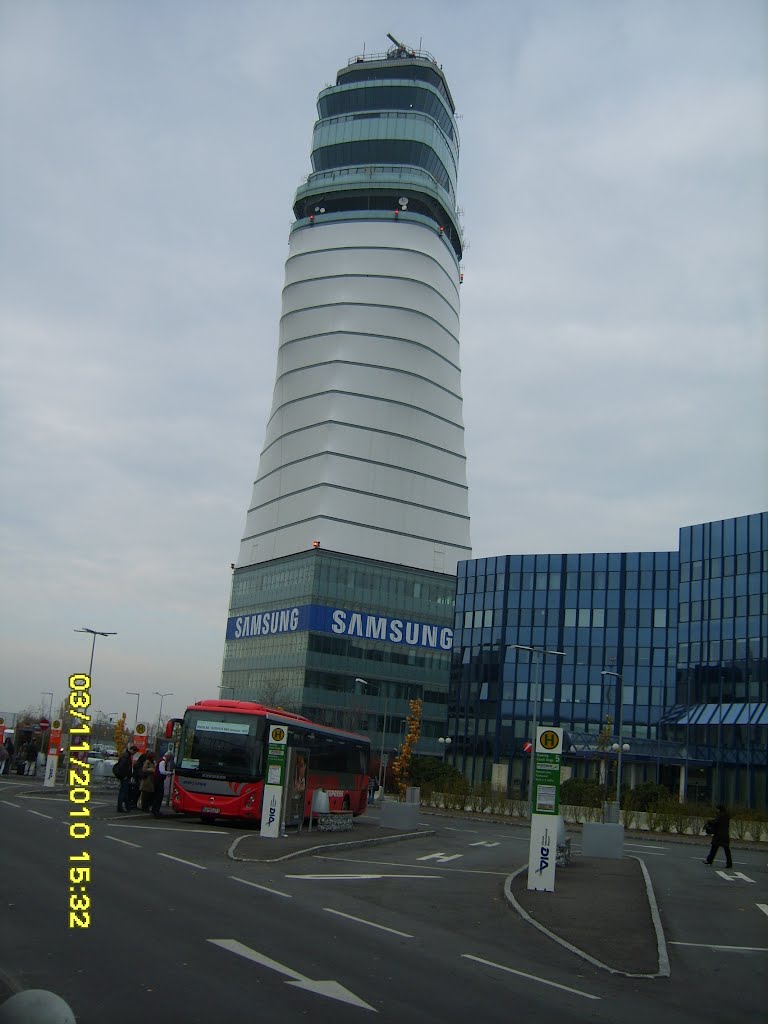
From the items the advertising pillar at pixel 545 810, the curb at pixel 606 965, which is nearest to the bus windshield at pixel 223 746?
the advertising pillar at pixel 545 810

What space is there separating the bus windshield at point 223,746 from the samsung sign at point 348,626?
77302 mm

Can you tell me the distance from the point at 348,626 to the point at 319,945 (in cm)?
9825

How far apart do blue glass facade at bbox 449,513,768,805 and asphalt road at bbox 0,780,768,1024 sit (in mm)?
61280

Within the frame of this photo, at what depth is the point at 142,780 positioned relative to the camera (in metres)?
32.1

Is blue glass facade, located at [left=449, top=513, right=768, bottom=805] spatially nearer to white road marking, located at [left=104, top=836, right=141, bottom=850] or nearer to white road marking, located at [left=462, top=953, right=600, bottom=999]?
white road marking, located at [left=104, top=836, right=141, bottom=850]

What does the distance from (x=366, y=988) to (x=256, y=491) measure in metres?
121

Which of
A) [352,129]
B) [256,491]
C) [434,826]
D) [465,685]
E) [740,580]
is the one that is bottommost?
[434,826]

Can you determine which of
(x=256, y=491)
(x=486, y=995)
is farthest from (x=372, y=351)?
(x=486, y=995)

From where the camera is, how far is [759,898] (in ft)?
75.0

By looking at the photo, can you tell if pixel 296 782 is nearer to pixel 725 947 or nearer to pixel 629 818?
pixel 725 947

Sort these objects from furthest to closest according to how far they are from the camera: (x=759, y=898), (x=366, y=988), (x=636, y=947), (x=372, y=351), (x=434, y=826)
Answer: (x=372, y=351) → (x=434, y=826) → (x=759, y=898) → (x=636, y=947) → (x=366, y=988)

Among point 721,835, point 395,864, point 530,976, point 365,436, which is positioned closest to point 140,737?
point 395,864

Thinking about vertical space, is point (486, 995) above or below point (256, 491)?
below

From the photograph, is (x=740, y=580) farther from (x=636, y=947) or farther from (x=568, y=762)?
(x=636, y=947)
